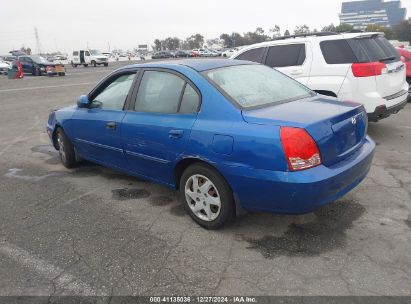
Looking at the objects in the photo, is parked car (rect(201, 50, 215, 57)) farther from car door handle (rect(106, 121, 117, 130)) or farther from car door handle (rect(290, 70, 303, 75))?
car door handle (rect(106, 121, 117, 130))

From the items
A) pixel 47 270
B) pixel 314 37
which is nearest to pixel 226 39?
pixel 314 37

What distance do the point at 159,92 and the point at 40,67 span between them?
28848 millimetres

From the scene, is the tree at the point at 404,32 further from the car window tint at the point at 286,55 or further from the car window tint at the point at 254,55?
the car window tint at the point at 286,55

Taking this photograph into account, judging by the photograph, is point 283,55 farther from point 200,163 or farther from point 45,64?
point 45,64

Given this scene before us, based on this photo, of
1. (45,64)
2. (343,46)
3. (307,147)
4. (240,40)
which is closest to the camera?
(307,147)

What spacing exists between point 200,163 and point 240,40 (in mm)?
117945

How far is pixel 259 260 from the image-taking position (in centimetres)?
307

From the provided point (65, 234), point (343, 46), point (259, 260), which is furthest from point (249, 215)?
point (343, 46)

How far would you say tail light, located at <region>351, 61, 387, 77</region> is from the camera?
19.0 feet

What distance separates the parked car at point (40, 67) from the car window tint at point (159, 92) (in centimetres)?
2750

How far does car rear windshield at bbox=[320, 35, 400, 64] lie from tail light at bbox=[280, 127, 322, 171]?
367 cm

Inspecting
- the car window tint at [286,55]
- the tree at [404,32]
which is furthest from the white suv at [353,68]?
the tree at [404,32]

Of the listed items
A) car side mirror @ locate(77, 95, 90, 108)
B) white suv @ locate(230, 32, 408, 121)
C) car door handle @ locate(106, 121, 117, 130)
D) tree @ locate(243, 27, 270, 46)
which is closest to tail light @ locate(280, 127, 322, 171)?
car door handle @ locate(106, 121, 117, 130)

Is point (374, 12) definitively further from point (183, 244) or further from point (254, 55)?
point (183, 244)
